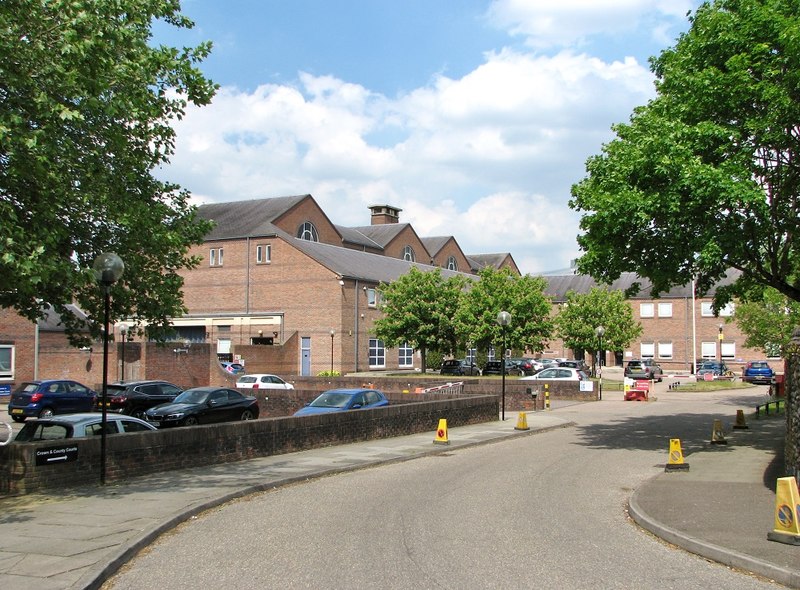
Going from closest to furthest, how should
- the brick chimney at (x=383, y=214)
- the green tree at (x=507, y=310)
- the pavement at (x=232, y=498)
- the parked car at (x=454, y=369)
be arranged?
the pavement at (x=232, y=498)
the green tree at (x=507, y=310)
the parked car at (x=454, y=369)
the brick chimney at (x=383, y=214)

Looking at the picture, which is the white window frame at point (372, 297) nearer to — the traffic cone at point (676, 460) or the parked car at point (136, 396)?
the parked car at point (136, 396)

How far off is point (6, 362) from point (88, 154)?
1324 inches

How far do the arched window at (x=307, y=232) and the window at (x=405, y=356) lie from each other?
586 inches

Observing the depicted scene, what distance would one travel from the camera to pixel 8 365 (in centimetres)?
4162

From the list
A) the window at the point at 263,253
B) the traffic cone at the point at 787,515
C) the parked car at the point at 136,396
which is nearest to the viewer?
the traffic cone at the point at 787,515

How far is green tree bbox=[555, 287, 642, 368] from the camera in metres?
62.0

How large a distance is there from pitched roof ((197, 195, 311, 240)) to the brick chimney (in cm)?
2339

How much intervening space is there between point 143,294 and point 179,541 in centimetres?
709

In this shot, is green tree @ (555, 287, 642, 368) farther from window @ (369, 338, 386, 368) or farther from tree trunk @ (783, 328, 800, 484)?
tree trunk @ (783, 328, 800, 484)

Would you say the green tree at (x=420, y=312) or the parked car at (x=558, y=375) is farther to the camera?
the green tree at (x=420, y=312)

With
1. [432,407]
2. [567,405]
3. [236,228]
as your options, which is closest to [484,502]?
[432,407]

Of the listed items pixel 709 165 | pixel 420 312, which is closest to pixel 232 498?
pixel 709 165

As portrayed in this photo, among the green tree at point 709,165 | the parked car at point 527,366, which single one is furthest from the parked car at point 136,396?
the parked car at point 527,366

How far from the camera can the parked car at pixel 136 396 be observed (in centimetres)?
3083
